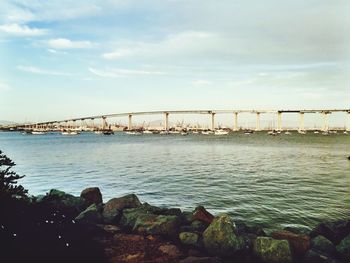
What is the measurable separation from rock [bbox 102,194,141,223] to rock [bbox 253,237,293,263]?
5574 millimetres

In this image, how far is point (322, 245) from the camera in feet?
34.8

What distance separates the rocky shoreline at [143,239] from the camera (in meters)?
7.83

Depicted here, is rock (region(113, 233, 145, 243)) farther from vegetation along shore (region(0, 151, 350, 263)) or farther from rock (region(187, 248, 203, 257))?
rock (region(187, 248, 203, 257))

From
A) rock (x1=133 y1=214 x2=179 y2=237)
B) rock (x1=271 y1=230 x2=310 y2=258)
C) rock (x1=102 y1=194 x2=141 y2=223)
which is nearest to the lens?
rock (x1=271 y1=230 x2=310 y2=258)

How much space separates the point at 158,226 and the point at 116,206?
279 cm

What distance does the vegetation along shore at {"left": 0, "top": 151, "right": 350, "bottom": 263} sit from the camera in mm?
7828

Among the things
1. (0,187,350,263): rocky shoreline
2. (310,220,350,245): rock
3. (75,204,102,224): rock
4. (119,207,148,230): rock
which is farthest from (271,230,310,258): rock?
(75,204,102,224): rock

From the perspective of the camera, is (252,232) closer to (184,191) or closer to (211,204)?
(211,204)

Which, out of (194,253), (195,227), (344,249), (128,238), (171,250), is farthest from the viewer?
(195,227)

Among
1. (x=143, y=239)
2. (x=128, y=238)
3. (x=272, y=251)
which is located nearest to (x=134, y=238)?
(x=128, y=238)

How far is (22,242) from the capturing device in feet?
25.0

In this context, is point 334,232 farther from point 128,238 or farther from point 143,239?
point 128,238

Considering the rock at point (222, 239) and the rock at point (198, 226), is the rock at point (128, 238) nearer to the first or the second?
the rock at point (198, 226)

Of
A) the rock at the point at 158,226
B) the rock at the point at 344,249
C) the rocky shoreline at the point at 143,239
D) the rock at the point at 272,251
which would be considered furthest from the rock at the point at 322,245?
the rock at the point at 158,226
